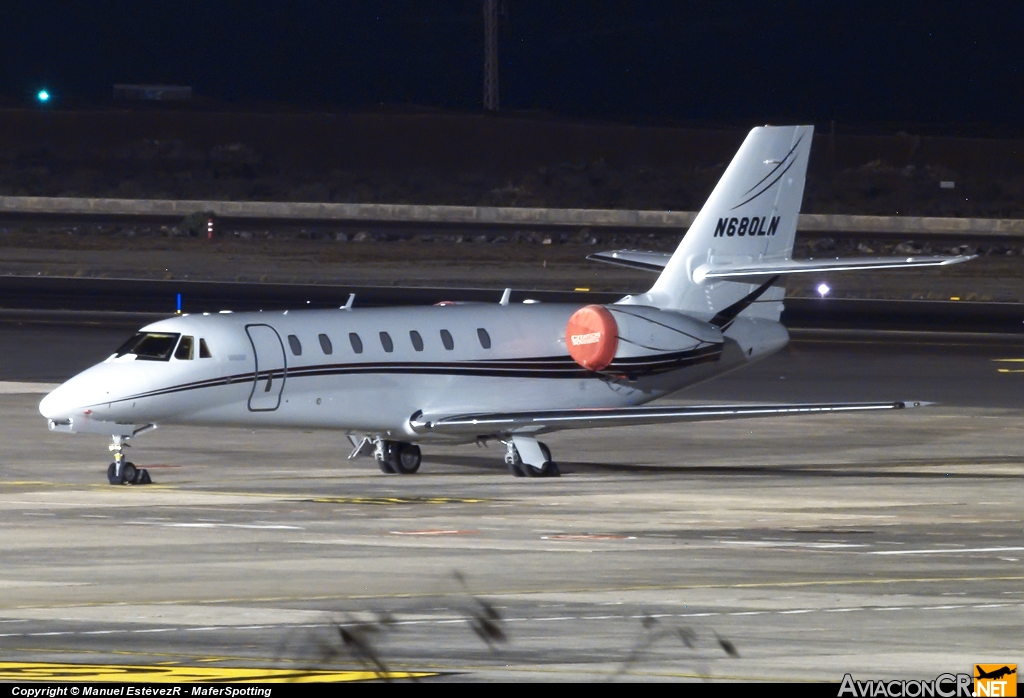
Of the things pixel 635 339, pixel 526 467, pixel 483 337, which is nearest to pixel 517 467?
pixel 526 467

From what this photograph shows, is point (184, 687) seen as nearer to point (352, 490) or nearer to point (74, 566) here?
point (74, 566)

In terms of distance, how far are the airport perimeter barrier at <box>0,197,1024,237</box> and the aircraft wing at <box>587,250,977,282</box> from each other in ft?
158

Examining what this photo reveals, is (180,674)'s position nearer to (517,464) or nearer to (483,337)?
(517,464)

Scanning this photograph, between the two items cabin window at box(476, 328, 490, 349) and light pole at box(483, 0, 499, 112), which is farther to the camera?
light pole at box(483, 0, 499, 112)

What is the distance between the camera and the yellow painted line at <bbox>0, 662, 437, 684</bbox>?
42.6 ft

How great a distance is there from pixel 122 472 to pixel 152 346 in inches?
71.9

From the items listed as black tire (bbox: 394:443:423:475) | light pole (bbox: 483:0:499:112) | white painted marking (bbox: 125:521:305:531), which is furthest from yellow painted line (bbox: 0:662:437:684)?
light pole (bbox: 483:0:499:112)

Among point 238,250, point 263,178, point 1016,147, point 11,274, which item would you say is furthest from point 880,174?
point 11,274

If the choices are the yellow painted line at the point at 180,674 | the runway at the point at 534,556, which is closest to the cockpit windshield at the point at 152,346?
the runway at the point at 534,556

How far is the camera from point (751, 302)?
31500mm

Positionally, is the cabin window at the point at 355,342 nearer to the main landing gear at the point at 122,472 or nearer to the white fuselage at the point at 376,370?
the white fuselage at the point at 376,370

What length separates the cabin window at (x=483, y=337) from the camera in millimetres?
29188

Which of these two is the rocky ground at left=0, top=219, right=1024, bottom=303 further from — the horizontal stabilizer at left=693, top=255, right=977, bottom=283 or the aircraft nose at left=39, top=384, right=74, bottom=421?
the aircraft nose at left=39, top=384, right=74, bottom=421

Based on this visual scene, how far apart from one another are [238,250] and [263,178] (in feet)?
142
